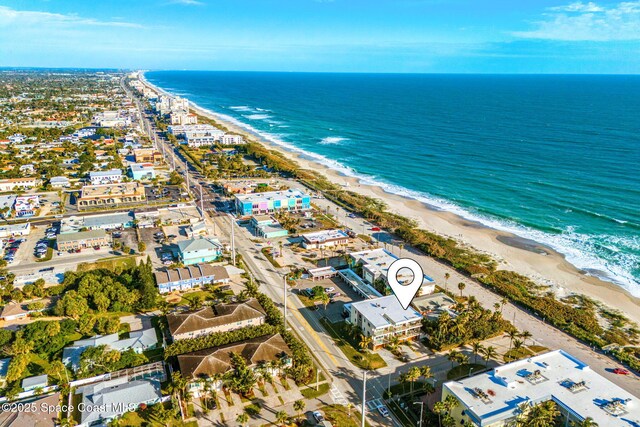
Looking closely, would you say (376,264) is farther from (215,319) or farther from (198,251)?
(198,251)

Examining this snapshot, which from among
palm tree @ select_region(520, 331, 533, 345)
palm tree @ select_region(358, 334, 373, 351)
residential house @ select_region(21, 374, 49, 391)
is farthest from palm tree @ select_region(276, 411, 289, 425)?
palm tree @ select_region(520, 331, 533, 345)

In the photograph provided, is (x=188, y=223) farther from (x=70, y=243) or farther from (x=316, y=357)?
(x=316, y=357)

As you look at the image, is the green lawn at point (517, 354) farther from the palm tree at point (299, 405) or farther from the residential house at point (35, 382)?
the residential house at point (35, 382)

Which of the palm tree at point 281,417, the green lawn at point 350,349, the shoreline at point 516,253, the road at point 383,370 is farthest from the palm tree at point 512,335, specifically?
the palm tree at point 281,417

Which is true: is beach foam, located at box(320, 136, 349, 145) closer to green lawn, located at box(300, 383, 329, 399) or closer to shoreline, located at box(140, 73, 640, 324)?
shoreline, located at box(140, 73, 640, 324)

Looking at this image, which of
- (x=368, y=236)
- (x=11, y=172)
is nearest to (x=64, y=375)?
(x=368, y=236)
